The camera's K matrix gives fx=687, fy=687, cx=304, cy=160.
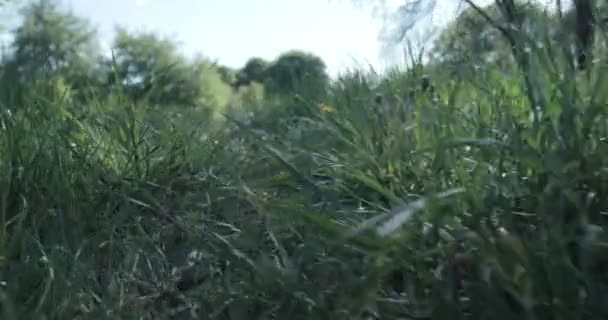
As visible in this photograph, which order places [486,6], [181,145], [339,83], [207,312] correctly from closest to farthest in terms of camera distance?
1. [207,312]
2. [181,145]
3. [339,83]
4. [486,6]

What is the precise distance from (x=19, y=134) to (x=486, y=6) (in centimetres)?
558

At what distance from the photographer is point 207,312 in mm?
1430

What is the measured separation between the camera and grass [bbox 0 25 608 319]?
1.14m

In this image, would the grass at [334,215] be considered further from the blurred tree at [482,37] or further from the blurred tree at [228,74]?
the blurred tree at [228,74]

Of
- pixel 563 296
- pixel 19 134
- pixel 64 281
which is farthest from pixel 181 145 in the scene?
pixel 563 296

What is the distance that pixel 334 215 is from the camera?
153 centimetres

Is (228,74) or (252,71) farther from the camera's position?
(252,71)

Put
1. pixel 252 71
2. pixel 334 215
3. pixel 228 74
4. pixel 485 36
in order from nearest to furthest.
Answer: pixel 334 215, pixel 485 36, pixel 228 74, pixel 252 71

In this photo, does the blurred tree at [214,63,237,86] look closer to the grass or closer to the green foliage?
the green foliage

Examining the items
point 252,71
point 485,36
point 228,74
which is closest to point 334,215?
point 485,36

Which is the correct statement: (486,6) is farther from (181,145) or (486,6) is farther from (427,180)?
(427,180)

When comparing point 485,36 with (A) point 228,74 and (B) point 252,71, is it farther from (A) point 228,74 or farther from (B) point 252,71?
(B) point 252,71

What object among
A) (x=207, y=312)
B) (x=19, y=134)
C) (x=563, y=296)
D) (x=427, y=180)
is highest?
(x=19, y=134)

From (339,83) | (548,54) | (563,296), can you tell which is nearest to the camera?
(563,296)
